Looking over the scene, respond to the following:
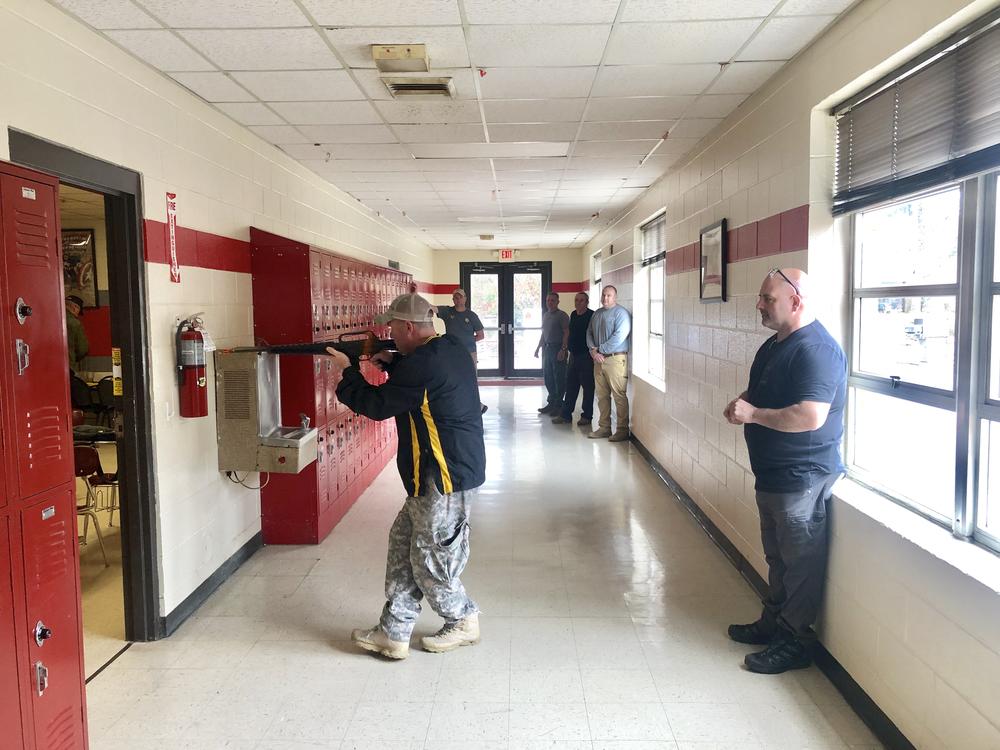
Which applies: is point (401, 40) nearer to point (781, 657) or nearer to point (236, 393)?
A: point (236, 393)

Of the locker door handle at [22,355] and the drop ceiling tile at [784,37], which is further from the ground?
the drop ceiling tile at [784,37]

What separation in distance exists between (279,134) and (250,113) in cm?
48

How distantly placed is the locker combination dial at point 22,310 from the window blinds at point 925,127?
268 cm

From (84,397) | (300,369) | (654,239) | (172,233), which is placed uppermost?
(654,239)

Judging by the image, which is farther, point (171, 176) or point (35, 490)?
point (171, 176)

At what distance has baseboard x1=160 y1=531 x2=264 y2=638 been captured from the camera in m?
3.21

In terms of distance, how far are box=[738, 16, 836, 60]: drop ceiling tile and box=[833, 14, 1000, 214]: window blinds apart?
0.33 metres

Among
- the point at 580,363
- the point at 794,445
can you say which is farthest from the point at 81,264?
the point at 794,445

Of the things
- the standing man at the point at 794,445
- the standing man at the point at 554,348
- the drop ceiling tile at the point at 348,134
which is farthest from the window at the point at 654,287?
the standing man at the point at 794,445

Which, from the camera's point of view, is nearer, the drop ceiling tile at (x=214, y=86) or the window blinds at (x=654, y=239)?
the drop ceiling tile at (x=214, y=86)

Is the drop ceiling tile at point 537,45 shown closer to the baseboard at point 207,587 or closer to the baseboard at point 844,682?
the baseboard at point 844,682

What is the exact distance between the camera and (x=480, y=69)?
324 cm

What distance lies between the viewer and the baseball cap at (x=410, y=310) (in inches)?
116

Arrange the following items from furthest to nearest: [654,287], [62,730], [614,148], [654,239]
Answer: [654,287] < [654,239] < [614,148] < [62,730]
